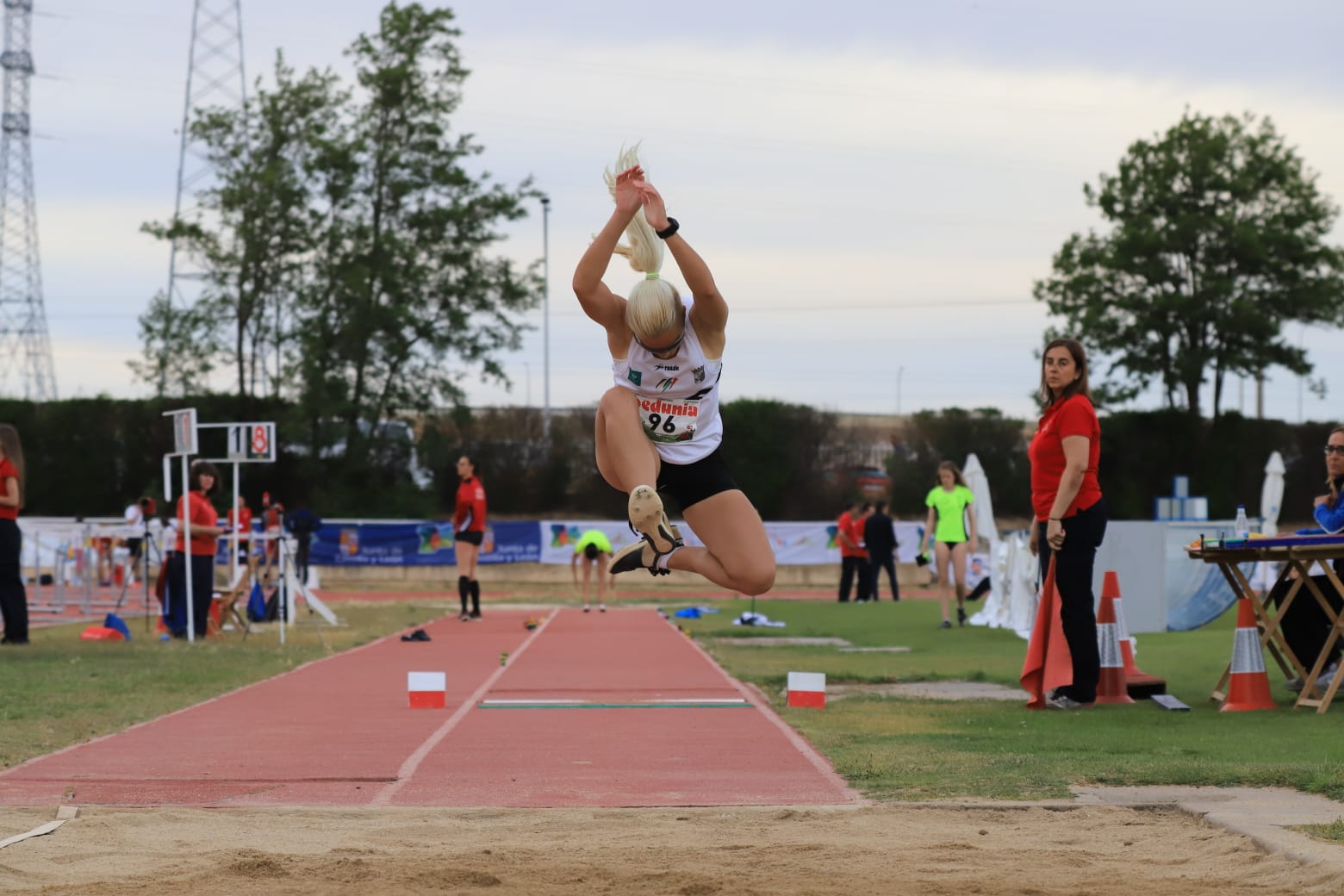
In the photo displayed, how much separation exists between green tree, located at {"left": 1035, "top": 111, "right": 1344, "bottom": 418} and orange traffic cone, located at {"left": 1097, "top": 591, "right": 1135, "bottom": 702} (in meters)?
39.1

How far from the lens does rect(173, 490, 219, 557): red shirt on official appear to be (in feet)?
53.5

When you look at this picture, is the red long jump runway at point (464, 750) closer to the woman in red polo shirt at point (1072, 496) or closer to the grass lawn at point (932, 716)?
the grass lawn at point (932, 716)

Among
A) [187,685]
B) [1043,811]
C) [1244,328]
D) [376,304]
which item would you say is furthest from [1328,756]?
[1244,328]

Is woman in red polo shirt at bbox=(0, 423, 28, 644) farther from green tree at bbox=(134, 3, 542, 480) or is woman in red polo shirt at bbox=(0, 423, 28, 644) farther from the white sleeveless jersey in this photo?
green tree at bbox=(134, 3, 542, 480)

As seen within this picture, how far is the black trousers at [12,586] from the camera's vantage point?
47.0 feet

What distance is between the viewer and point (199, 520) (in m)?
16.7

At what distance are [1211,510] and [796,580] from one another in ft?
48.0

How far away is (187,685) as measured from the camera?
11703 mm

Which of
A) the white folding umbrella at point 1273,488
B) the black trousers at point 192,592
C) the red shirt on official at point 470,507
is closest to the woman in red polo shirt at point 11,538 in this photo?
the black trousers at point 192,592

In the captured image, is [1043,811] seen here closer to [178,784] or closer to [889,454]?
[178,784]

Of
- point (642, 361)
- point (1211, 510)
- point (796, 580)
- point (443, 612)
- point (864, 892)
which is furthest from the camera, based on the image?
point (1211, 510)

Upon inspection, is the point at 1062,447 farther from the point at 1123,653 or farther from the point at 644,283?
the point at 644,283

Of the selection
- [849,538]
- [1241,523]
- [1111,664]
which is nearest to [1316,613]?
[1241,523]

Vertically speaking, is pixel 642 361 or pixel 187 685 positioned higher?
pixel 642 361
